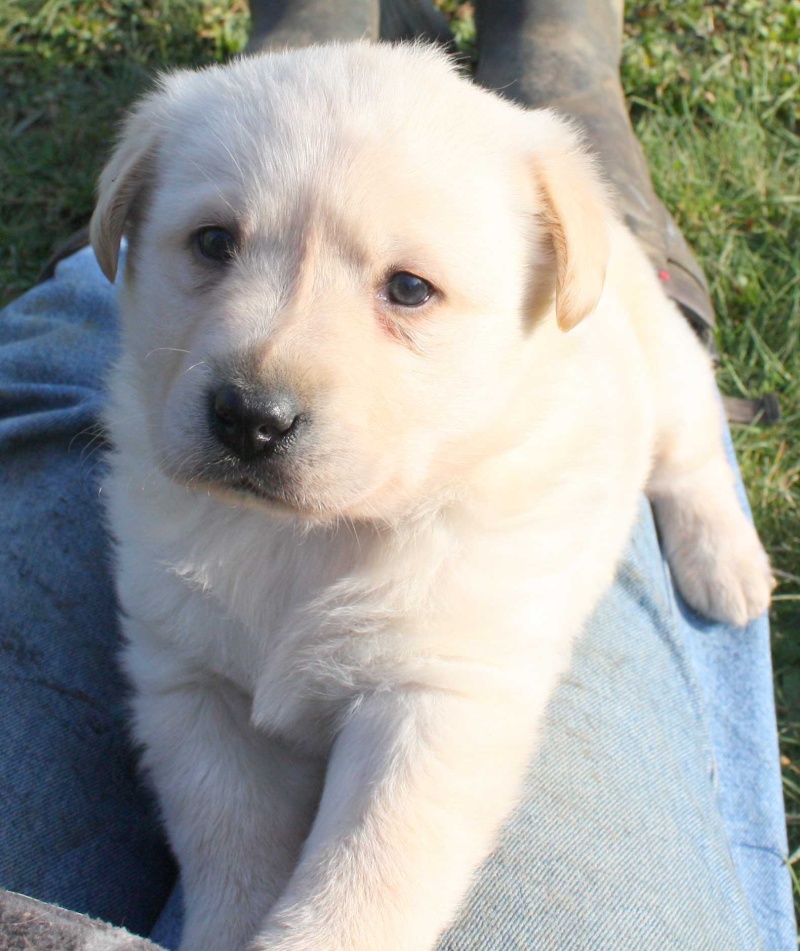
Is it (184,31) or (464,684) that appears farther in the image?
(184,31)

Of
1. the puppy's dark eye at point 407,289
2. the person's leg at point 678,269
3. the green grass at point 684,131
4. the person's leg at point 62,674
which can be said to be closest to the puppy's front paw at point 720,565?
the person's leg at point 678,269

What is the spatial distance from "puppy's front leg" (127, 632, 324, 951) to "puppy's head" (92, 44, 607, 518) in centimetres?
53

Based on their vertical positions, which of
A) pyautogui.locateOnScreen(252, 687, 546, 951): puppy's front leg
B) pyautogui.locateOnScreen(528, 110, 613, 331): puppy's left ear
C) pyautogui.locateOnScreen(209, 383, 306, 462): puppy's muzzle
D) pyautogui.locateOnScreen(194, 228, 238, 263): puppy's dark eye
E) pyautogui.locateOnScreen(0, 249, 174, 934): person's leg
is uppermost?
pyautogui.locateOnScreen(528, 110, 613, 331): puppy's left ear

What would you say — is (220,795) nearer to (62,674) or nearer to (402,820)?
(402,820)

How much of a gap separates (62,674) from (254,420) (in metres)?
0.99

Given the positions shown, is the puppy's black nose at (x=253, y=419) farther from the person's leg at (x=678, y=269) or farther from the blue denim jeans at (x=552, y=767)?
the person's leg at (x=678, y=269)

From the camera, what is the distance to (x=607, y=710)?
7.01ft

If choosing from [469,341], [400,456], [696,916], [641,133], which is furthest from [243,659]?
[641,133]

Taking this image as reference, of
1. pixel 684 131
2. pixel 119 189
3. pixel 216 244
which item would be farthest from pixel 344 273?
pixel 684 131

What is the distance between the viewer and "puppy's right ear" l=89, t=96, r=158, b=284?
1.89 meters

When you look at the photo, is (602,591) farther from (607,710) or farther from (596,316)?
(596,316)

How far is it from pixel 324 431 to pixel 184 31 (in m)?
3.69

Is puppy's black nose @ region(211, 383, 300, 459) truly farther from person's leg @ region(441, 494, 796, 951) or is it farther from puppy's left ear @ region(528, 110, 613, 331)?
person's leg @ region(441, 494, 796, 951)

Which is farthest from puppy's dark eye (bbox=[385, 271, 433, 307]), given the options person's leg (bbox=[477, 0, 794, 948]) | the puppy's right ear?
person's leg (bbox=[477, 0, 794, 948])
